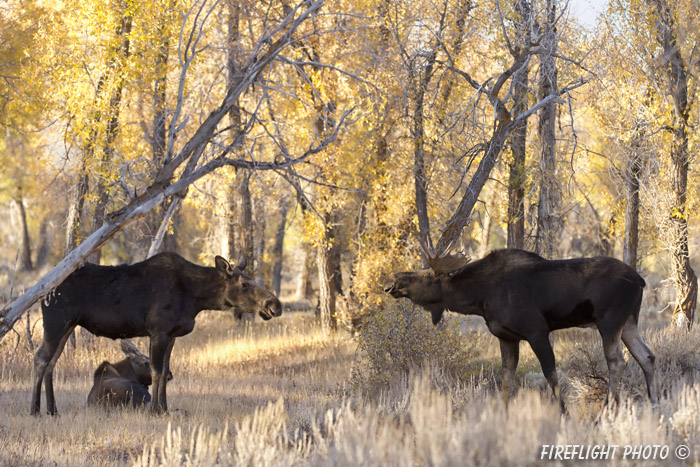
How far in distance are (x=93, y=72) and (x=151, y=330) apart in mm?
8213

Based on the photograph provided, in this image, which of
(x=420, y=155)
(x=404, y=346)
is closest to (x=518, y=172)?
(x=420, y=155)

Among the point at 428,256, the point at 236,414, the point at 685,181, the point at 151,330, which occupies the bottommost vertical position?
the point at 236,414

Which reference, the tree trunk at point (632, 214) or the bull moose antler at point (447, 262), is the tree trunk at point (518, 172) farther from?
the bull moose antler at point (447, 262)

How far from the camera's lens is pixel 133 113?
2336cm

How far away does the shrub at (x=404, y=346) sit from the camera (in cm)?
1218

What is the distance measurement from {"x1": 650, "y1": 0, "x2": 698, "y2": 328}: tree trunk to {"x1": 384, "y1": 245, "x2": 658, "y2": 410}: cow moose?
29.5 ft

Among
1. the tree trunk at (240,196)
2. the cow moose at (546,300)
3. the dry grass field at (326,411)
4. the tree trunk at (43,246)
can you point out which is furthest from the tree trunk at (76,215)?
the tree trunk at (43,246)

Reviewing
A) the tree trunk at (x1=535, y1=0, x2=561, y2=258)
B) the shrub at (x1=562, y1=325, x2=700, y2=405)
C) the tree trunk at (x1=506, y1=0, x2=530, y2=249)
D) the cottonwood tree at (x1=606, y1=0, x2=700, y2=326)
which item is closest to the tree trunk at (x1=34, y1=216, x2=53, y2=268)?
the tree trunk at (x1=506, y1=0, x2=530, y2=249)

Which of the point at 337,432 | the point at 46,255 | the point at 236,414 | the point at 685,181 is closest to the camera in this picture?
the point at 337,432

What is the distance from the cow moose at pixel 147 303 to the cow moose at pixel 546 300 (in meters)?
2.62

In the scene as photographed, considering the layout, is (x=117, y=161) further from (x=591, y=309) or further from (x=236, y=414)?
(x=591, y=309)

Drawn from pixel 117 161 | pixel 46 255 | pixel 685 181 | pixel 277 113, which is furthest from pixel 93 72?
pixel 46 255

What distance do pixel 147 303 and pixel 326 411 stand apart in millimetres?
3136

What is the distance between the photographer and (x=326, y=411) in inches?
371
